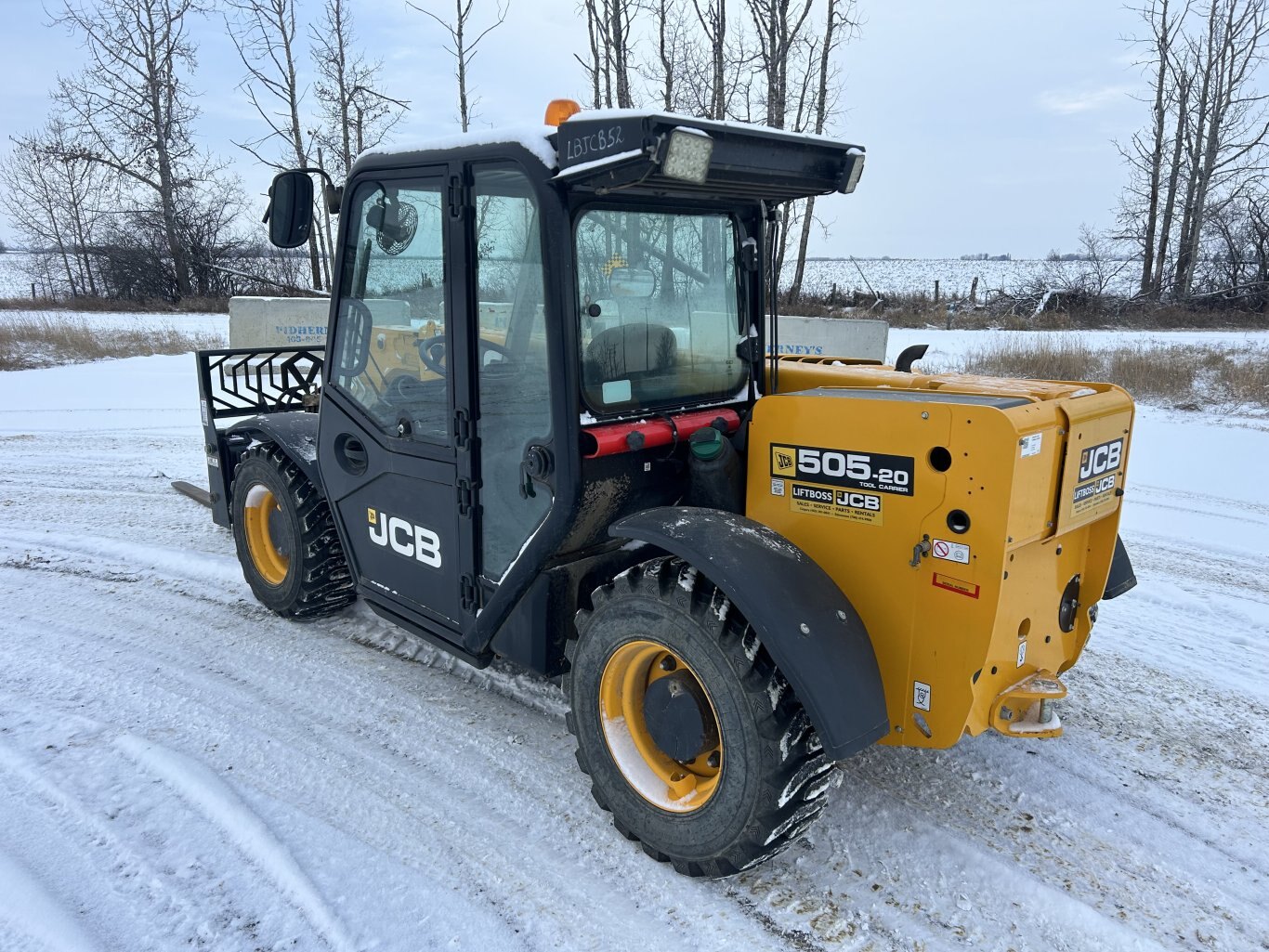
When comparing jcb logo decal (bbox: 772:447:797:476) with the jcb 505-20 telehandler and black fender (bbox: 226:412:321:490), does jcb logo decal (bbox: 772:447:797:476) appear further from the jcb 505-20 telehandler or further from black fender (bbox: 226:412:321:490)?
black fender (bbox: 226:412:321:490)

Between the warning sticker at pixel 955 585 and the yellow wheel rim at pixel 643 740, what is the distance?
0.76m

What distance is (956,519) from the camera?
7.77 ft

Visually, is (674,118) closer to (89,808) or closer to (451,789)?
(451,789)

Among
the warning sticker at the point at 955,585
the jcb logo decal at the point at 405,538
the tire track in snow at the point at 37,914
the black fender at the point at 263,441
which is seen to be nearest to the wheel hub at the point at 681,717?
the warning sticker at the point at 955,585

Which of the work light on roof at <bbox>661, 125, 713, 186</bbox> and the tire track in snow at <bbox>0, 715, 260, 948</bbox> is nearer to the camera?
the work light on roof at <bbox>661, 125, 713, 186</bbox>

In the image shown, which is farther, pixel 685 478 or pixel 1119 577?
pixel 1119 577

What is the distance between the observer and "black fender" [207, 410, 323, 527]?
4250mm

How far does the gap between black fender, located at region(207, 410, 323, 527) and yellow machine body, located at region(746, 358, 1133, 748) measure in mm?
2399

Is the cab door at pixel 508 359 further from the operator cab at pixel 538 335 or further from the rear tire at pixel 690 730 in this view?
the rear tire at pixel 690 730

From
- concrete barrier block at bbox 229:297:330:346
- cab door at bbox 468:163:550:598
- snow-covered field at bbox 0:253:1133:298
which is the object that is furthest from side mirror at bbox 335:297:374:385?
snow-covered field at bbox 0:253:1133:298

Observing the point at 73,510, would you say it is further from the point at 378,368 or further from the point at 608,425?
the point at 608,425

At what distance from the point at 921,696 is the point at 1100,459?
93cm

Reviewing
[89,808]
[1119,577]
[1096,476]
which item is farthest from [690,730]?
[89,808]

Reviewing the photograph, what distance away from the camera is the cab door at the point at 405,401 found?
10.3 ft
